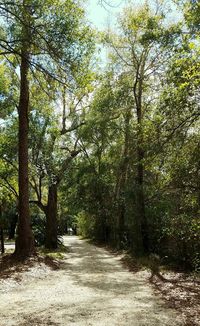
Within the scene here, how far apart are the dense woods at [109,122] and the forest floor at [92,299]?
6.07ft

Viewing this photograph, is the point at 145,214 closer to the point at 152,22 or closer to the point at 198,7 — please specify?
the point at 152,22

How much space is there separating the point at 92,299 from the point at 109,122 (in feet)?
53.2

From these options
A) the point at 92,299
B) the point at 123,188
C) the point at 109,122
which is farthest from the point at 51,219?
the point at 92,299

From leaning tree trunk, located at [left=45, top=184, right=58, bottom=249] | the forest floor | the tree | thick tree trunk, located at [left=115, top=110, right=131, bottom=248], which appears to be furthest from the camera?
leaning tree trunk, located at [left=45, top=184, right=58, bottom=249]

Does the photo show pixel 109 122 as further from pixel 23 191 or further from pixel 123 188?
pixel 23 191

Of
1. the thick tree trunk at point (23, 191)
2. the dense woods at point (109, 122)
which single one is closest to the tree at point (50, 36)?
the dense woods at point (109, 122)

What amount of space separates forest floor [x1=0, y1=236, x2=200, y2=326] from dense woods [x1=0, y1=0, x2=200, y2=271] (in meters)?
1.85

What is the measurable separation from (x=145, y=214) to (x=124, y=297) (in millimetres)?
8961

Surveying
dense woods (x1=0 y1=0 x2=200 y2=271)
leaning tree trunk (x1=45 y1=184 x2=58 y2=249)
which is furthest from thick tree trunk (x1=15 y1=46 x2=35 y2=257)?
leaning tree trunk (x1=45 y1=184 x2=58 y2=249)

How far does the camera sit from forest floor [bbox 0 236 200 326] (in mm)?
6102

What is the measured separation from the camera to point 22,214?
14.9 m

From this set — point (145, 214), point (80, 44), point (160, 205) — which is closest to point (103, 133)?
point (145, 214)

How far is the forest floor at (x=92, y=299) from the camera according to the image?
6102 mm

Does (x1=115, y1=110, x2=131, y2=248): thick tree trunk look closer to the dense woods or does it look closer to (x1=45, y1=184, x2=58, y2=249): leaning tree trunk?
the dense woods
